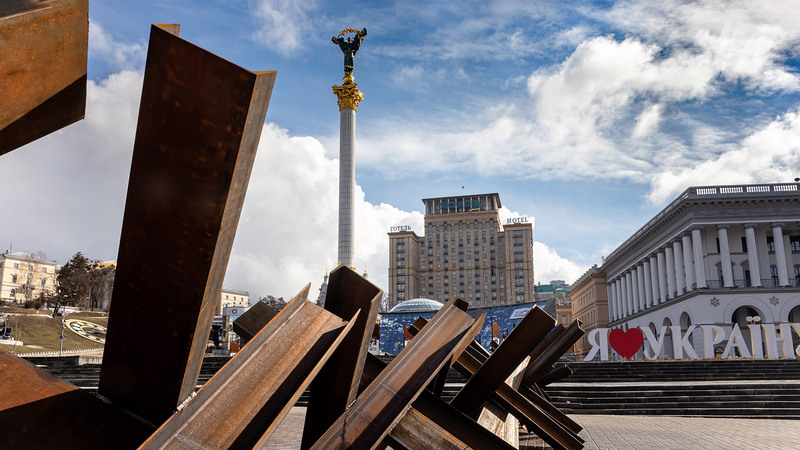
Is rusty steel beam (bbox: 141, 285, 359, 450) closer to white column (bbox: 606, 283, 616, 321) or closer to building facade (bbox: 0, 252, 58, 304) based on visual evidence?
white column (bbox: 606, 283, 616, 321)

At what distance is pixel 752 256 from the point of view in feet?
168

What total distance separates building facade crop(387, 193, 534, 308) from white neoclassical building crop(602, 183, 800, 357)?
235 ft

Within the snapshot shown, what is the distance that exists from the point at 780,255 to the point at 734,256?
371 centimetres

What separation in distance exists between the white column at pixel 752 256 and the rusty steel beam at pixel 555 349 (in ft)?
170

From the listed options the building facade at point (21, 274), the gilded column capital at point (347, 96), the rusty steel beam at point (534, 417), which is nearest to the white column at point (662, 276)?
the gilded column capital at point (347, 96)

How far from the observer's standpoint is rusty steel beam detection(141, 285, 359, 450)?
1805 mm

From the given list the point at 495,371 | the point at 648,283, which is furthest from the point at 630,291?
the point at 495,371

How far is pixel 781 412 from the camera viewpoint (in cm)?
1497

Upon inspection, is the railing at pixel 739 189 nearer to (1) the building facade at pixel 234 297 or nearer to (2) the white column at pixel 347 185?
(2) the white column at pixel 347 185

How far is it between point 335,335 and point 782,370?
26.1 meters

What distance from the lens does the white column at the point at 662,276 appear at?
61469 millimetres

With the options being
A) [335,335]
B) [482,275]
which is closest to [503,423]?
[335,335]

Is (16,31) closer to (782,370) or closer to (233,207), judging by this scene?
(233,207)

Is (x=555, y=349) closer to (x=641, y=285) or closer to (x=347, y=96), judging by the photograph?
(x=347, y=96)
